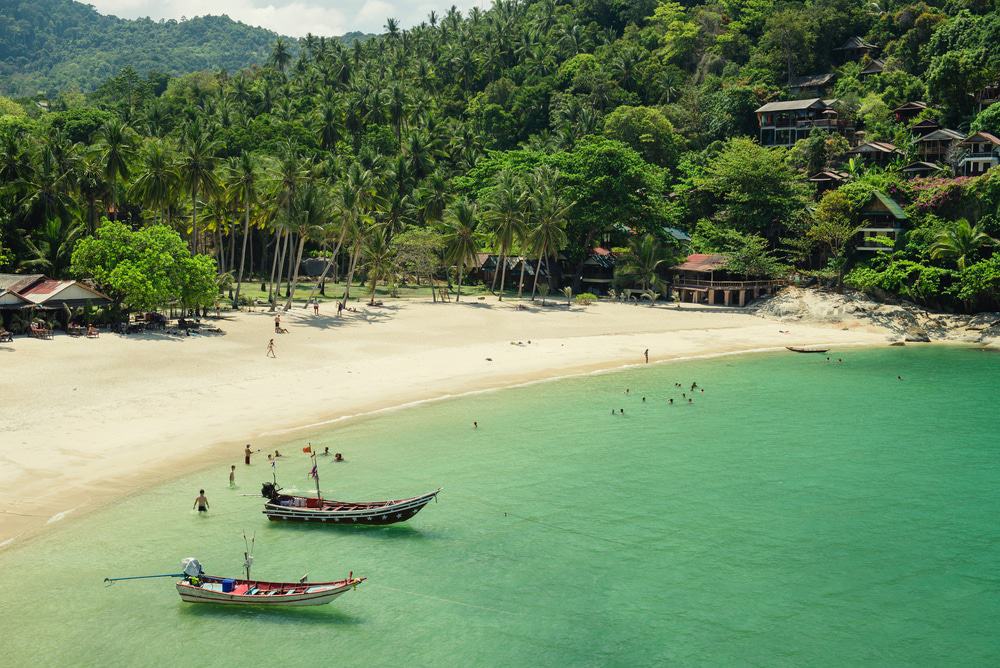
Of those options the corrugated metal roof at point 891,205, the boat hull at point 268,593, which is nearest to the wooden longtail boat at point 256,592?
the boat hull at point 268,593

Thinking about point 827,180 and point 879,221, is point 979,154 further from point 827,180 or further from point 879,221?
point 827,180

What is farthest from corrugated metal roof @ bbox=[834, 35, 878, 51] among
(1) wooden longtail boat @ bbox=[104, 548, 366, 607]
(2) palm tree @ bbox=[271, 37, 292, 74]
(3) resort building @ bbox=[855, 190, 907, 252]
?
(1) wooden longtail boat @ bbox=[104, 548, 366, 607]

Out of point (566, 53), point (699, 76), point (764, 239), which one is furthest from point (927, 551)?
point (566, 53)

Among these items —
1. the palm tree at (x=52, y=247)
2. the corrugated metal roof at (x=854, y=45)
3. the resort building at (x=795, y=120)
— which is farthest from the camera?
the corrugated metal roof at (x=854, y=45)

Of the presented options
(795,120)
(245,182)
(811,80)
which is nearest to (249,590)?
(245,182)

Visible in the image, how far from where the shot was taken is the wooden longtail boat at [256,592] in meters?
24.4

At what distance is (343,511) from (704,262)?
6609 cm

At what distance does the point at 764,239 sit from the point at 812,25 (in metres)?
53.3

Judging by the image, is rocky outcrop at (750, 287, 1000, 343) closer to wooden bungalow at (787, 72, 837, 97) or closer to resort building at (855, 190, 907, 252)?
resort building at (855, 190, 907, 252)

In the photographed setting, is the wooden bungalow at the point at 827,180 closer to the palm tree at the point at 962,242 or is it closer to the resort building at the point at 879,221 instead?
the resort building at the point at 879,221

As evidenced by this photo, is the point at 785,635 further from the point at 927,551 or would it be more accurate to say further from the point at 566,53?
the point at 566,53

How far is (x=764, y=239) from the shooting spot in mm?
89188

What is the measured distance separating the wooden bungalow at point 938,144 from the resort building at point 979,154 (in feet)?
8.25

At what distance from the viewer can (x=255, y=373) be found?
49625mm
